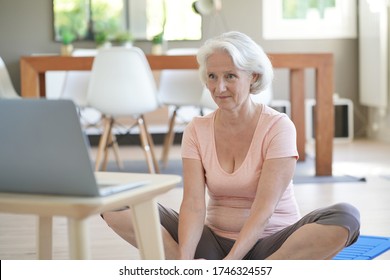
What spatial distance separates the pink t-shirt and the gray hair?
13 cm

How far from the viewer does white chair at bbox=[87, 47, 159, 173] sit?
15.9ft

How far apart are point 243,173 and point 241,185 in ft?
0.11

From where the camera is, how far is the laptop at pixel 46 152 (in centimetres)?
140

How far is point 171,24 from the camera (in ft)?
24.3

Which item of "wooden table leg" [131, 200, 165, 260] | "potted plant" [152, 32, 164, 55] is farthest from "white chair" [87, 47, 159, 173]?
"wooden table leg" [131, 200, 165, 260]

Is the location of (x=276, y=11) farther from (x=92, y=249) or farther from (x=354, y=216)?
(x=354, y=216)

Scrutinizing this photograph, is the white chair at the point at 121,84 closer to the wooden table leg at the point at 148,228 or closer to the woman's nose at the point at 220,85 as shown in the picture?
the woman's nose at the point at 220,85

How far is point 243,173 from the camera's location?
222 cm

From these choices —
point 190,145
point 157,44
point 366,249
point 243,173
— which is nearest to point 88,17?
point 157,44

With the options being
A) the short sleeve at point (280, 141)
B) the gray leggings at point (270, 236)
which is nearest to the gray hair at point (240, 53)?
the short sleeve at point (280, 141)

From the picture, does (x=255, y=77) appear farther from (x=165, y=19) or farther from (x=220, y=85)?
(x=165, y=19)

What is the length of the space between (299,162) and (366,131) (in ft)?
6.77

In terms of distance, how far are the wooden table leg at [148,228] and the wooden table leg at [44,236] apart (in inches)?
15.5
